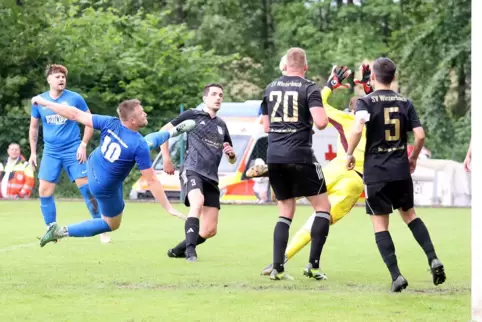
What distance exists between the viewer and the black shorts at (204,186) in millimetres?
12359

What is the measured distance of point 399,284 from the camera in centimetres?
927

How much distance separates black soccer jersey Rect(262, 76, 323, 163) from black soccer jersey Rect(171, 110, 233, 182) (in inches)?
94.0

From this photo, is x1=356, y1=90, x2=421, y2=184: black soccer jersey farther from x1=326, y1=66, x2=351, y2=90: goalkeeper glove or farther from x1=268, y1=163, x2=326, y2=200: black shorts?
x1=326, y1=66, x2=351, y2=90: goalkeeper glove

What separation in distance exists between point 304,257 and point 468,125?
21423mm

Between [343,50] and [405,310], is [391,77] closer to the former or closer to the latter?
[405,310]

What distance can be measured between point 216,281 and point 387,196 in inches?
69.4

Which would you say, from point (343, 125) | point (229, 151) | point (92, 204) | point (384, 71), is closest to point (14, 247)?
point (92, 204)

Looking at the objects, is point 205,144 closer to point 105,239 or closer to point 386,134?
point 105,239

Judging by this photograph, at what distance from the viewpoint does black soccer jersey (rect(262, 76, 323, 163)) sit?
10039mm

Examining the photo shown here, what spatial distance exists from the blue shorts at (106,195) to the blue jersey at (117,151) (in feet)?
0.26

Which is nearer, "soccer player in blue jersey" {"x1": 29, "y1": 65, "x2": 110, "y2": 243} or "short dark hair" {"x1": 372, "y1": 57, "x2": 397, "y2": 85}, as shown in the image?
"short dark hair" {"x1": 372, "y1": 57, "x2": 397, "y2": 85}

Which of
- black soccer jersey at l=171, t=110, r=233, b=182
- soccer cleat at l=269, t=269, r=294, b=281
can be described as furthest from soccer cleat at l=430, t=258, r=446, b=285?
black soccer jersey at l=171, t=110, r=233, b=182

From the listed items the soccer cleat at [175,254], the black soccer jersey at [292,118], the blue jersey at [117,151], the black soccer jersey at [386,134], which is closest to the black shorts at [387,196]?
the black soccer jersey at [386,134]

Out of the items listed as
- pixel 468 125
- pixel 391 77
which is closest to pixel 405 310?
pixel 391 77
